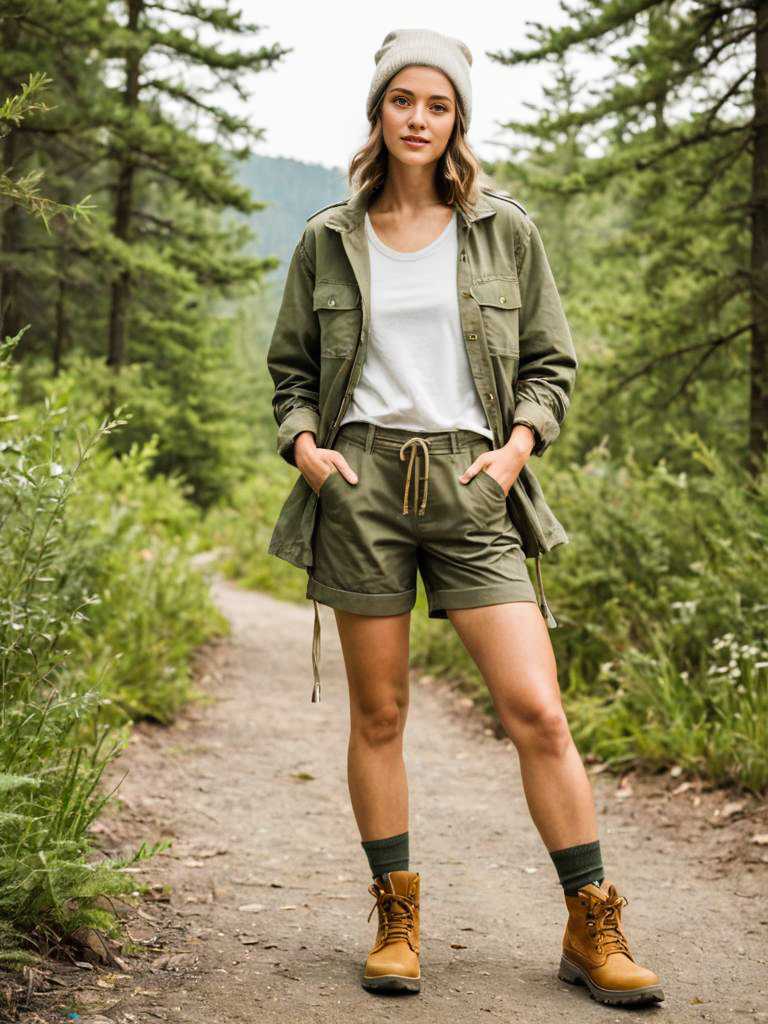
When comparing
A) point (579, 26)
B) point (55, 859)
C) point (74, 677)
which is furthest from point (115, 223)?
point (55, 859)

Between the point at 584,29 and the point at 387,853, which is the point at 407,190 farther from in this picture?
the point at 584,29

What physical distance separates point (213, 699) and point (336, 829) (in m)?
2.74

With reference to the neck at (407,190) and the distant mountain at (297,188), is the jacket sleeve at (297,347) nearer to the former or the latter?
the neck at (407,190)

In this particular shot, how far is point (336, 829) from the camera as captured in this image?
4.82m

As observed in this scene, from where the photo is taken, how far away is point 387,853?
3061 mm

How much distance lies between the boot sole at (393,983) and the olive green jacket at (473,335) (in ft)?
3.51

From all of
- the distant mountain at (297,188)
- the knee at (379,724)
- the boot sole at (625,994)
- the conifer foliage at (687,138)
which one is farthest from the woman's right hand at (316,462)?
the conifer foliage at (687,138)

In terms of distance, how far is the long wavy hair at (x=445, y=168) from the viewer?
2.99 meters

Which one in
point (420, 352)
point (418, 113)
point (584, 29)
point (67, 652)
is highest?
point (584, 29)

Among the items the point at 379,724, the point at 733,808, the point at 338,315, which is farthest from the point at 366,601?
the point at 733,808

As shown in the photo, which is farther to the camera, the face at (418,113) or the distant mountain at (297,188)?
the distant mountain at (297,188)

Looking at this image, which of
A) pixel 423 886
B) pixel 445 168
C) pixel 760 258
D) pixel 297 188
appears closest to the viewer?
pixel 445 168

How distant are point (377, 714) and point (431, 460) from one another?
0.69 meters

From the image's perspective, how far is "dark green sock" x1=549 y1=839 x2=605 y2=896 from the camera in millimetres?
2846
